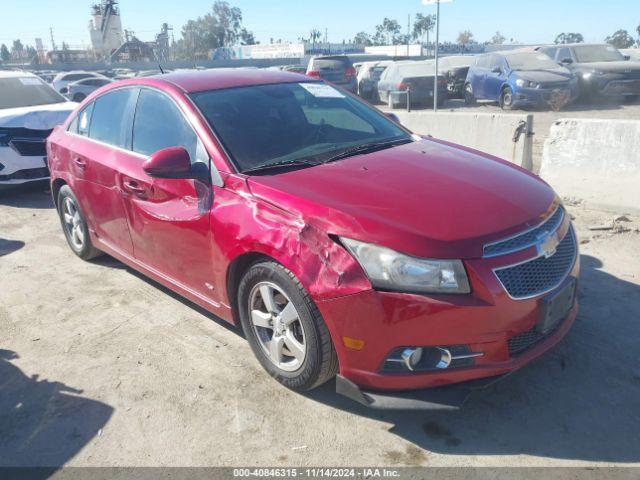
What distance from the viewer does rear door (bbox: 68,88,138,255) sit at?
4.16m

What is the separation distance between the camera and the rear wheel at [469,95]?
60.0 feet

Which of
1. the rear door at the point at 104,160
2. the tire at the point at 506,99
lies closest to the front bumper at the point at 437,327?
the rear door at the point at 104,160

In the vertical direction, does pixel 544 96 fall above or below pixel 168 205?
below

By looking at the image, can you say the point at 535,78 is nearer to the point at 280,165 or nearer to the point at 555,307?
the point at 280,165

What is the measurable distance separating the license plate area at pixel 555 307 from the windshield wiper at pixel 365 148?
1447mm

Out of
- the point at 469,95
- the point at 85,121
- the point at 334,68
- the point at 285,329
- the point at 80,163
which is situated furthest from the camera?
the point at 334,68

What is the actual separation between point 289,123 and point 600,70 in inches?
592

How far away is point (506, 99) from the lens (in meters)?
16.1

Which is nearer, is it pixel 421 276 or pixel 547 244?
pixel 421 276

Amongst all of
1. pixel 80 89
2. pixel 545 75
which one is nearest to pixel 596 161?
pixel 545 75

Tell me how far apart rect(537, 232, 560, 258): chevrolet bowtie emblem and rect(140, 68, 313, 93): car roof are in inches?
89.8

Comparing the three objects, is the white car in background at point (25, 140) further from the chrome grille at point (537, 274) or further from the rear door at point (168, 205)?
the chrome grille at point (537, 274)

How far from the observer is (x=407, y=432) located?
2789 millimetres

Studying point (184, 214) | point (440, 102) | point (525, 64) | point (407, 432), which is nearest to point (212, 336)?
point (184, 214)
